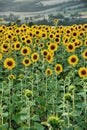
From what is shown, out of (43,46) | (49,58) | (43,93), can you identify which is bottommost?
(43,93)

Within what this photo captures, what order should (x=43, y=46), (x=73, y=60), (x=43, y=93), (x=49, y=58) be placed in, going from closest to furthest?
(x=43, y=93) → (x=73, y=60) → (x=49, y=58) → (x=43, y=46)

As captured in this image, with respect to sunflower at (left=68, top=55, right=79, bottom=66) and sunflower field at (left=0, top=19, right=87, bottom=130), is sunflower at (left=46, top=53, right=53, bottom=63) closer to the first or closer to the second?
sunflower field at (left=0, top=19, right=87, bottom=130)

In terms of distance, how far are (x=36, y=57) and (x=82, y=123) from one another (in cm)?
354

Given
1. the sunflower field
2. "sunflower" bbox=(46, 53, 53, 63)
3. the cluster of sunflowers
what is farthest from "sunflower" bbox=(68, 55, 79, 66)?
the cluster of sunflowers

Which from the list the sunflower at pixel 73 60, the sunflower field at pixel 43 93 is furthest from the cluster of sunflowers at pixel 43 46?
the sunflower at pixel 73 60

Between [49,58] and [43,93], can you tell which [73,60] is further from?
[43,93]

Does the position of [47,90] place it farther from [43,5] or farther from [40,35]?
[43,5]

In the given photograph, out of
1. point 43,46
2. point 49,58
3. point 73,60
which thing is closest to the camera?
point 73,60

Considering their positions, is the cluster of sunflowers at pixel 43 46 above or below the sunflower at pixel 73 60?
below

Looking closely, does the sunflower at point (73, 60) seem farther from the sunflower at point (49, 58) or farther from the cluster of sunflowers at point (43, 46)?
the cluster of sunflowers at point (43, 46)

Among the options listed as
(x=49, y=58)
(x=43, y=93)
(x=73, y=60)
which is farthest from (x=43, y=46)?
(x=43, y=93)

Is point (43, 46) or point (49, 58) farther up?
point (49, 58)

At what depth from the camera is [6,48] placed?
1275cm

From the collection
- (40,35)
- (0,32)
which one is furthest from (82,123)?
(0,32)
